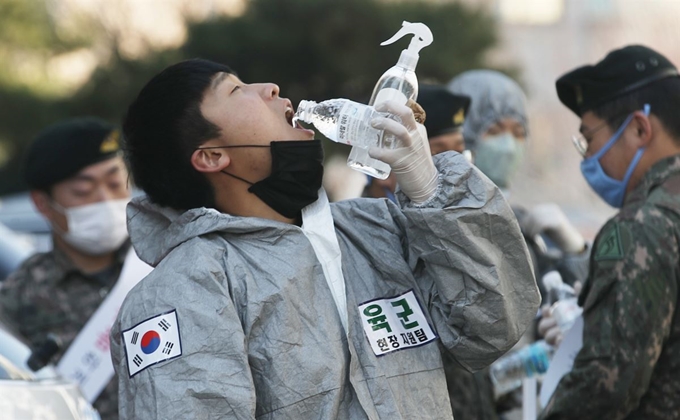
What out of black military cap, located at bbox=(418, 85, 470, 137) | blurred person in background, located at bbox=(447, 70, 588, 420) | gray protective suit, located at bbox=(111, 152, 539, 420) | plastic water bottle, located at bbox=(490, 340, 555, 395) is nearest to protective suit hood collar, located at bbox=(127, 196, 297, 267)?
gray protective suit, located at bbox=(111, 152, 539, 420)

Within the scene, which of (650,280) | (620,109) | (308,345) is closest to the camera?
(308,345)

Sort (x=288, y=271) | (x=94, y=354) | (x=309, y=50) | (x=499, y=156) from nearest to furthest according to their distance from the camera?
1. (x=288, y=271)
2. (x=94, y=354)
3. (x=499, y=156)
4. (x=309, y=50)

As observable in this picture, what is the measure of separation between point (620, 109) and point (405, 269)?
150cm

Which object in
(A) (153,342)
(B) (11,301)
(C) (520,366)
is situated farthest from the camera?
(B) (11,301)

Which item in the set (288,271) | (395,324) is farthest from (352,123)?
(395,324)

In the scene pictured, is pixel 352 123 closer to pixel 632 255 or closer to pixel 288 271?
pixel 288 271

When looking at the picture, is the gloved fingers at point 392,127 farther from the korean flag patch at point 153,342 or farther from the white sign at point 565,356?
the white sign at point 565,356

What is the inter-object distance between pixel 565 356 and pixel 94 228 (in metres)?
2.51

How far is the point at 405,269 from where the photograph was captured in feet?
8.98

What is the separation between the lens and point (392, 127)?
2.46 meters

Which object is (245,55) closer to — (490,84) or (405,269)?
(490,84)

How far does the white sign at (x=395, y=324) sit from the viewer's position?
8.55 ft

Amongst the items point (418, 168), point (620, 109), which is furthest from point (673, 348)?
point (418, 168)

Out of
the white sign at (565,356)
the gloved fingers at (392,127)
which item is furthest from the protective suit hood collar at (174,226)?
the white sign at (565,356)
